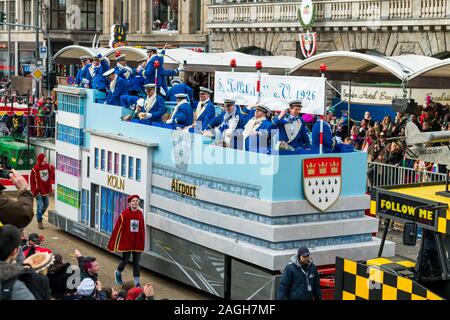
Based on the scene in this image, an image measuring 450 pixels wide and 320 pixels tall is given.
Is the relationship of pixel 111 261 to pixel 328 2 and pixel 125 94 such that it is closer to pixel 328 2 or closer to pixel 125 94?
pixel 125 94

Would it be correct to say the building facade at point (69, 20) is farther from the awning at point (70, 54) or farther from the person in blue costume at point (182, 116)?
the person in blue costume at point (182, 116)

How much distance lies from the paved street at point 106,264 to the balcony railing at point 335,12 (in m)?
12.8

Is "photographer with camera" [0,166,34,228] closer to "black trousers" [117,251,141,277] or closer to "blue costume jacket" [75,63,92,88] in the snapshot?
"black trousers" [117,251,141,277]

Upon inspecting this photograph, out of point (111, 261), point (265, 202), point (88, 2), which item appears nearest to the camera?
point (265, 202)

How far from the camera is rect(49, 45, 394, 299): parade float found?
37.7 feet

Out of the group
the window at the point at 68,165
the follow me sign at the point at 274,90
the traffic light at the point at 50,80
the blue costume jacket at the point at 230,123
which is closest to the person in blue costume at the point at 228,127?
the blue costume jacket at the point at 230,123

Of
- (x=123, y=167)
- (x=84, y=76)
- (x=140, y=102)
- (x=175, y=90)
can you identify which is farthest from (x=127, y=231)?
(x=84, y=76)

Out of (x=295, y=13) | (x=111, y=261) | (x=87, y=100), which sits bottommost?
(x=111, y=261)

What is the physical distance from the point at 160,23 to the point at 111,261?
2696 cm

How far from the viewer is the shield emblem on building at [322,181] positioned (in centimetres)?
1159

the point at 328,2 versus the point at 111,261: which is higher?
the point at 328,2

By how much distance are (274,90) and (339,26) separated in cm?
1691

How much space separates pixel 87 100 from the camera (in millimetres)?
16406
